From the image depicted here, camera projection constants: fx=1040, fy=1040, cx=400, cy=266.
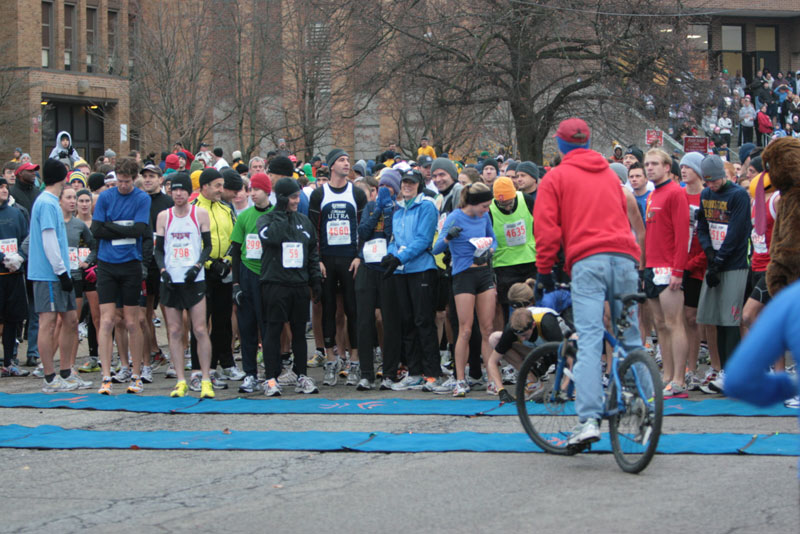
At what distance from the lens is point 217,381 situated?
1138 cm

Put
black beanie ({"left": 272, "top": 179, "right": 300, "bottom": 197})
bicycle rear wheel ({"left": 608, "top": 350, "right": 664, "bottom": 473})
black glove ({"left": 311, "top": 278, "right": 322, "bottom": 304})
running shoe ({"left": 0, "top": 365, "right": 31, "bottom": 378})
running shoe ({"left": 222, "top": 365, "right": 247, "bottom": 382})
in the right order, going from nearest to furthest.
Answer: bicycle rear wheel ({"left": 608, "top": 350, "right": 664, "bottom": 473}) < black beanie ({"left": 272, "top": 179, "right": 300, "bottom": 197}) < black glove ({"left": 311, "top": 278, "right": 322, "bottom": 304}) < running shoe ({"left": 222, "top": 365, "right": 247, "bottom": 382}) < running shoe ({"left": 0, "top": 365, "right": 31, "bottom": 378})

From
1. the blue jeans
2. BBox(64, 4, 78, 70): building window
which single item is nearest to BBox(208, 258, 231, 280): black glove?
the blue jeans

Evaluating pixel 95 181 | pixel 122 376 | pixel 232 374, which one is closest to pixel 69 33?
pixel 95 181

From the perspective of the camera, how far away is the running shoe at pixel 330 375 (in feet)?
37.4

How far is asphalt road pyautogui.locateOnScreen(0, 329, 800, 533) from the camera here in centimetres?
562

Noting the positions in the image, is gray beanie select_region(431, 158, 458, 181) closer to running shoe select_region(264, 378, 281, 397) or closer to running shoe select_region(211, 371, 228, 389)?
running shoe select_region(264, 378, 281, 397)

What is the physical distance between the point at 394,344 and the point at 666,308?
2.87 m

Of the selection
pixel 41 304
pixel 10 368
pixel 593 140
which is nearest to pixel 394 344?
pixel 41 304

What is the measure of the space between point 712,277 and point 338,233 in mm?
3995

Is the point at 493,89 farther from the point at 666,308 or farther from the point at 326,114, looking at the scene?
the point at 666,308

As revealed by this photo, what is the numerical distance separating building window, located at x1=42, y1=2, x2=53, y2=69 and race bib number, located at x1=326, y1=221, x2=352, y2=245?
114 ft

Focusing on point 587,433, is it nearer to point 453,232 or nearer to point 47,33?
point 453,232

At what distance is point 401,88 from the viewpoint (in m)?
26.1

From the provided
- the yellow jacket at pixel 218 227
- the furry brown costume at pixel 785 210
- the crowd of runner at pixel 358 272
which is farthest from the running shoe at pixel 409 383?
the furry brown costume at pixel 785 210
